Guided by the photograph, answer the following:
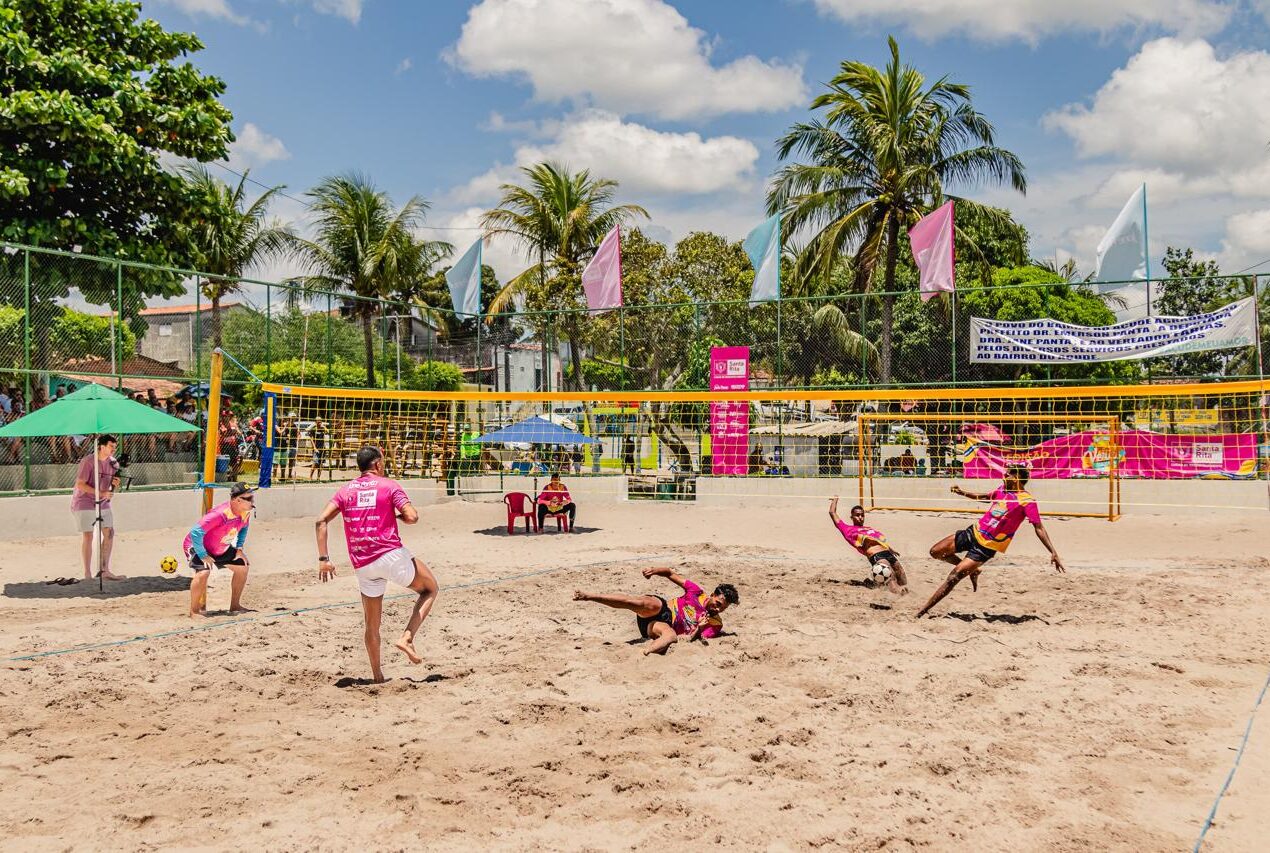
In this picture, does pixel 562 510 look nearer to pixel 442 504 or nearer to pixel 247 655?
pixel 442 504

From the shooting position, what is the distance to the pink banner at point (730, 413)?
19516mm

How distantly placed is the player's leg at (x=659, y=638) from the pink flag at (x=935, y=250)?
14231 millimetres

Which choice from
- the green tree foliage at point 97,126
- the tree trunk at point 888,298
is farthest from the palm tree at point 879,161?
the green tree foliage at point 97,126

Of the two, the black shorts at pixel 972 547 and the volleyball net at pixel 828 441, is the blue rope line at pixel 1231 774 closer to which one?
the black shorts at pixel 972 547

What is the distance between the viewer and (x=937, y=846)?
4031 millimetres

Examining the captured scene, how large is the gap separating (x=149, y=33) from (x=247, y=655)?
13.5 metres

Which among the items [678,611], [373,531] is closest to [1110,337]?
[678,611]

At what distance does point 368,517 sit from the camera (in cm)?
606

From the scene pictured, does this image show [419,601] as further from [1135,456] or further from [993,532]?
[1135,456]

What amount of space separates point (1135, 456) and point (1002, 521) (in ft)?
36.9

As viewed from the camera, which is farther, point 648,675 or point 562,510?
point 562,510

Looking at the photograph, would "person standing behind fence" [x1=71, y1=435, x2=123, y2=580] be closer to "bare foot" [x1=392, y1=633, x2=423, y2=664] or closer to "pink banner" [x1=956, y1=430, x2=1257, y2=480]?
"bare foot" [x1=392, y1=633, x2=423, y2=664]

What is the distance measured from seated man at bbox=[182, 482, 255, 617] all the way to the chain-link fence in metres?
7.09

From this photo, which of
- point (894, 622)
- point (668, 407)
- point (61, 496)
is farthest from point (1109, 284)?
point (61, 496)
